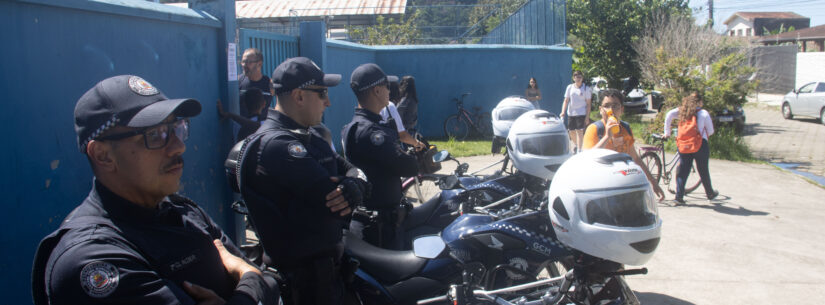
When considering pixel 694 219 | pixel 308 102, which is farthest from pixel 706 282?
pixel 308 102

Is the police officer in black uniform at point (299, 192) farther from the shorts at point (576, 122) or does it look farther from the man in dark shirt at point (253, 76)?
the shorts at point (576, 122)

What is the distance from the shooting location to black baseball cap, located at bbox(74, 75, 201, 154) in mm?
1526

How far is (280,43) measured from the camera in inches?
273

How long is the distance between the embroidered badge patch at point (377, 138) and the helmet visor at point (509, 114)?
3533 millimetres

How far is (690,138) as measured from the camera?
25.3 feet

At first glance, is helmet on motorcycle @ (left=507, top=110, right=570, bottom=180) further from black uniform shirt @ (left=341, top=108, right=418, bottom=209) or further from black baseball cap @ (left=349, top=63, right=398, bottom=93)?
black baseball cap @ (left=349, top=63, right=398, bottom=93)

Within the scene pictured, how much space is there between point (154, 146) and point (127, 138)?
3.1 inches

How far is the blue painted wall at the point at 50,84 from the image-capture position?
9.04ft

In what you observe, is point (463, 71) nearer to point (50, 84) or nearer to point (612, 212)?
point (612, 212)

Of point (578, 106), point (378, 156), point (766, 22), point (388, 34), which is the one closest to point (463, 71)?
point (578, 106)

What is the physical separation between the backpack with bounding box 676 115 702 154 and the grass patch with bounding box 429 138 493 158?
4556 millimetres

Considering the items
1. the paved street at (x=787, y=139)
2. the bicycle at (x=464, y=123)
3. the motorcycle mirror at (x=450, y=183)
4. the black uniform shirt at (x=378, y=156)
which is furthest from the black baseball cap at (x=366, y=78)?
the bicycle at (x=464, y=123)

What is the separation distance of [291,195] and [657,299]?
136 inches

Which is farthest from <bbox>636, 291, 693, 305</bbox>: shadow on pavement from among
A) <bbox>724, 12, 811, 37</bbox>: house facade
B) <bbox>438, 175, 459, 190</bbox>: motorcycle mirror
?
<bbox>724, 12, 811, 37</bbox>: house facade
